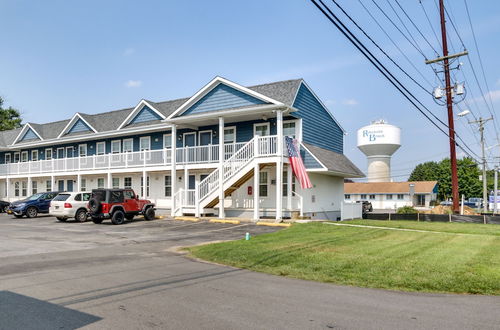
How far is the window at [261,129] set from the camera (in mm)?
24567

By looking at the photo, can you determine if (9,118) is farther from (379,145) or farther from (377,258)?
(377,258)

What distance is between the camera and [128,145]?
3181cm

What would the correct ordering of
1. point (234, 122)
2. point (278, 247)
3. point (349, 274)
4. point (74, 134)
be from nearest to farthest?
1. point (349, 274)
2. point (278, 247)
3. point (234, 122)
4. point (74, 134)

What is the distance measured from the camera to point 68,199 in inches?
920

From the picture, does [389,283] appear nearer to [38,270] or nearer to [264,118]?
[38,270]

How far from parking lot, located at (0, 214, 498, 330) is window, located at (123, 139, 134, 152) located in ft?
68.7

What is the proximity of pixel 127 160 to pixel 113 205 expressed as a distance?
7771 millimetres

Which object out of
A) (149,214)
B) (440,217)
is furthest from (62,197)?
(440,217)

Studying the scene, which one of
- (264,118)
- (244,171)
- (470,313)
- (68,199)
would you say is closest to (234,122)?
(264,118)

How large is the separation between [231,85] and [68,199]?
11618 mm

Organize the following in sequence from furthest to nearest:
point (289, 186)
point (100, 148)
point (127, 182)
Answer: point (100, 148) → point (127, 182) → point (289, 186)

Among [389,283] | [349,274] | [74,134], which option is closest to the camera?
[389,283]

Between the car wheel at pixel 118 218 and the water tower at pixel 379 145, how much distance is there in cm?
5121

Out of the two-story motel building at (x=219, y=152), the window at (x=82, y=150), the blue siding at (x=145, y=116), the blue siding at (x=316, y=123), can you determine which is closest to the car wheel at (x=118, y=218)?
the two-story motel building at (x=219, y=152)
